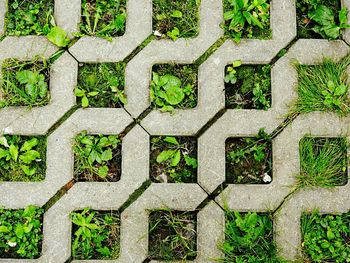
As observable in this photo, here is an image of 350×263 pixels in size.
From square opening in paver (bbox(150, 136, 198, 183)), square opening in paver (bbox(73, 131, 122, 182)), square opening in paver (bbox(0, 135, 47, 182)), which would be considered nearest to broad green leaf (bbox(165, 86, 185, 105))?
square opening in paver (bbox(150, 136, 198, 183))

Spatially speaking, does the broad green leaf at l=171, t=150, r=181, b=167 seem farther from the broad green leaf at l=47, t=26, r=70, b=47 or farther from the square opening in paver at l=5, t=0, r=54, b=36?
the square opening in paver at l=5, t=0, r=54, b=36

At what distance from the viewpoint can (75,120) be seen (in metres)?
2.87

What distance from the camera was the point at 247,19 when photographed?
2.91 metres

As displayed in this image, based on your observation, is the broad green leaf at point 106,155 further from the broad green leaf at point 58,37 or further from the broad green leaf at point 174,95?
the broad green leaf at point 58,37

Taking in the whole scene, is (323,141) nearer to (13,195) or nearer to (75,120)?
(75,120)

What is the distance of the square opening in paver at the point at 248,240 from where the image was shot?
279 centimetres

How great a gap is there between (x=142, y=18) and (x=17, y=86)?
732 millimetres

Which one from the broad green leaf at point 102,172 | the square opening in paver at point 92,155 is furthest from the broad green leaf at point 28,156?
the broad green leaf at point 102,172

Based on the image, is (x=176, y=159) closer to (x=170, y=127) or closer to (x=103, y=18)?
(x=170, y=127)

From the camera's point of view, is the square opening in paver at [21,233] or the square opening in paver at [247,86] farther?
the square opening in paver at [247,86]

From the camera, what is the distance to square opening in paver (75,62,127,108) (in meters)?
2.92

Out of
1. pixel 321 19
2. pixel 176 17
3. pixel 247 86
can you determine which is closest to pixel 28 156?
pixel 176 17

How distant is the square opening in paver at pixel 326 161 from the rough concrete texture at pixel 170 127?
0.13ft

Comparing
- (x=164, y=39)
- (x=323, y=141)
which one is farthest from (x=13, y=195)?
(x=323, y=141)
